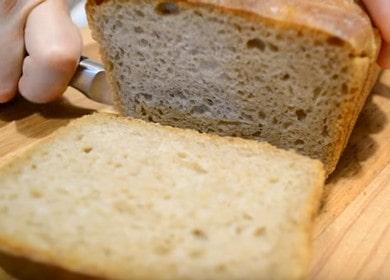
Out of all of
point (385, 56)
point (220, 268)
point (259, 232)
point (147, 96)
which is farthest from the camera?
point (147, 96)

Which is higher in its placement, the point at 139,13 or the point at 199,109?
the point at 139,13

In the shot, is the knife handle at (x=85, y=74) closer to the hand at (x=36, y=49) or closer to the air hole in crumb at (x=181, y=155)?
the hand at (x=36, y=49)

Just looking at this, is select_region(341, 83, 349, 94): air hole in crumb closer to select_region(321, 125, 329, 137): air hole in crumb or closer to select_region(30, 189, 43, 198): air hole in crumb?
select_region(321, 125, 329, 137): air hole in crumb

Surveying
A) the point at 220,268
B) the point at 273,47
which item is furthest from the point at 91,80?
the point at 220,268

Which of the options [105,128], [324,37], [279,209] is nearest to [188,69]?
[105,128]

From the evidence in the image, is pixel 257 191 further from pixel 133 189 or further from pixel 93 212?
pixel 93 212

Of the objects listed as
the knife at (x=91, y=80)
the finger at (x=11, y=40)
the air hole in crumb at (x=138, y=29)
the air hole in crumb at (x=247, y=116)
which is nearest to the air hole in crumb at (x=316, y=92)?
the air hole in crumb at (x=247, y=116)

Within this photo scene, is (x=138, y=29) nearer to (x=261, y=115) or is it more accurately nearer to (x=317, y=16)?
(x=261, y=115)
